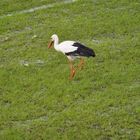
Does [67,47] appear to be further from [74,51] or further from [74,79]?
[74,79]

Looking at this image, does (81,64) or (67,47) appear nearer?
(67,47)

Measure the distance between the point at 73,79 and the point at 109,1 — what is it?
793 centimetres

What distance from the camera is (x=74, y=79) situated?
12359 mm

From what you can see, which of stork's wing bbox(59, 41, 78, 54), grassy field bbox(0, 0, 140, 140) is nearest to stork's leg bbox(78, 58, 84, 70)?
grassy field bbox(0, 0, 140, 140)

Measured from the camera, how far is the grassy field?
999cm

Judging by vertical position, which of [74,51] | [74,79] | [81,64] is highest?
[74,51]

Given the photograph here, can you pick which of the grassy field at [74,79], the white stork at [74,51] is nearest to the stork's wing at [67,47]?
the white stork at [74,51]

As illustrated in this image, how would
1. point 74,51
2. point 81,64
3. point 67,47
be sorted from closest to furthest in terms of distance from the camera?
point 74,51, point 67,47, point 81,64

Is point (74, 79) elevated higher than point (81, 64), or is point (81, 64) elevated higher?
point (81, 64)

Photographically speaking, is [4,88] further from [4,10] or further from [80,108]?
[4,10]

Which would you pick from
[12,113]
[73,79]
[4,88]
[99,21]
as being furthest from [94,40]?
[12,113]

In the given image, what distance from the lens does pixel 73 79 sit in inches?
486

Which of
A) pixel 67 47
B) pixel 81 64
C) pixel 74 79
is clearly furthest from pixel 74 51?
pixel 81 64

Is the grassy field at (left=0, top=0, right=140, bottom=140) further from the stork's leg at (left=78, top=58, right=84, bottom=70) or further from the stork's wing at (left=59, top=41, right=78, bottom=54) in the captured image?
the stork's wing at (left=59, top=41, right=78, bottom=54)
